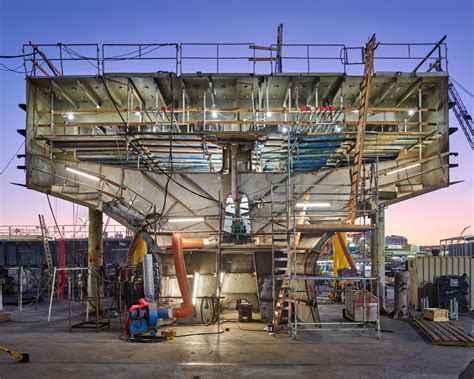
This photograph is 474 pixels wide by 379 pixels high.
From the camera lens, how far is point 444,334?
14.6 m

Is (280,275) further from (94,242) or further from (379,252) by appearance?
(94,242)

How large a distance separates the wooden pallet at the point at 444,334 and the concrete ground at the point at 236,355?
321mm

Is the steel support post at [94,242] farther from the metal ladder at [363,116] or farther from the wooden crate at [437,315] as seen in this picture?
the wooden crate at [437,315]

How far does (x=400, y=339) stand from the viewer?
1466 centimetres

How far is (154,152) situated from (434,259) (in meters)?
12.7

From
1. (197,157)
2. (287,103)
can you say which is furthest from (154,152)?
(287,103)

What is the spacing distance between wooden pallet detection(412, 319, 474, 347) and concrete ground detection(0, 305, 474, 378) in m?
0.32

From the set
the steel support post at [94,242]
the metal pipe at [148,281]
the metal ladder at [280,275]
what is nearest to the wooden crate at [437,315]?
the metal ladder at [280,275]

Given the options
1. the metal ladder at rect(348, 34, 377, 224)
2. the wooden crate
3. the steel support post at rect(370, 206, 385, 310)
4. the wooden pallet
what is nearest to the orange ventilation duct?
the metal ladder at rect(348, 34, 377, 224)

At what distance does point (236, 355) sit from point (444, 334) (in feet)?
20.4

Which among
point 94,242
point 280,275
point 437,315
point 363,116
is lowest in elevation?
point 437,315

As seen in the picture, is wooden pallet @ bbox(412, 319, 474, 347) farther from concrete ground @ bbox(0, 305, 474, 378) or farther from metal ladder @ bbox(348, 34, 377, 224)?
metal ladder @ bbox(348, 34, 377, 224)

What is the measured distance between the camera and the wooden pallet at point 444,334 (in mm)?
13586

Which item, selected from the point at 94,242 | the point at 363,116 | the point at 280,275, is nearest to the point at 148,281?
the point at 280,275
